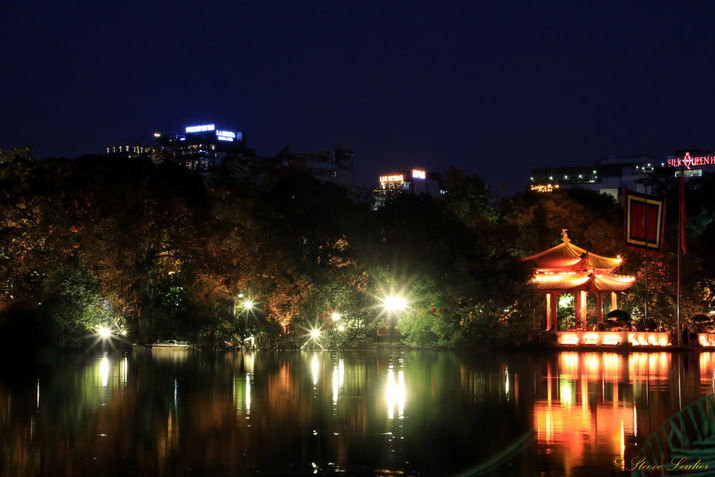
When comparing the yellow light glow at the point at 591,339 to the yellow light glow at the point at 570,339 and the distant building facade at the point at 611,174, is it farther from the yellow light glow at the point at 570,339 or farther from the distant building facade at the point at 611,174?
the distant building facade at the point at 611,174

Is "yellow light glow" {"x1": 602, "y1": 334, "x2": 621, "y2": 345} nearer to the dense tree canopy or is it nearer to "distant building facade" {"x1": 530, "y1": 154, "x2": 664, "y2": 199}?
the dense tree canopy

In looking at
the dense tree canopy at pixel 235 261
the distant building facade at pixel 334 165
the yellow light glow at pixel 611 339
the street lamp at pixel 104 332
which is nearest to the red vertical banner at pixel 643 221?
the yellow light glow at pixel 611 339

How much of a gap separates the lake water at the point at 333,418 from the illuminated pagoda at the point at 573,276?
14.0 metres

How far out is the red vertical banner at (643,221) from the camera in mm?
42406

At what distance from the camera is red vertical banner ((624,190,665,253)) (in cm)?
4241

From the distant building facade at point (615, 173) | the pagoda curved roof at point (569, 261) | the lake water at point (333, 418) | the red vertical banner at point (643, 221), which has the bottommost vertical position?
the lake water at point (333, 418)

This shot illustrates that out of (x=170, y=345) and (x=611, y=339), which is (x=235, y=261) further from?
(x=611, y=339)

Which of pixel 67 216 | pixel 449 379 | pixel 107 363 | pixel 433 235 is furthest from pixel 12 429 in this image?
pixel 433 235

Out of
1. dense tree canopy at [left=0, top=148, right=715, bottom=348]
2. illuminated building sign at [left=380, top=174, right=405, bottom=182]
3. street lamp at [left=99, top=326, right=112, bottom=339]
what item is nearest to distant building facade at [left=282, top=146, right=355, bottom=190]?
illuminated building sign at [left=380, top=174, right=405, bottom=182]

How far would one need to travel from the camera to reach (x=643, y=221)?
4284cm

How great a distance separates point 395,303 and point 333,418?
2735 centimetres

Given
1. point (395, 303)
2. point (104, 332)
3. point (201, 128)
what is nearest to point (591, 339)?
point (395, 303)

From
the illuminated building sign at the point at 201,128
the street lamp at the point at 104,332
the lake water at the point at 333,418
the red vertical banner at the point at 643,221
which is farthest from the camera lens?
the illuminated building sign at the point at 201,128

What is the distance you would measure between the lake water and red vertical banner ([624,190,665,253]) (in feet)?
44.4
